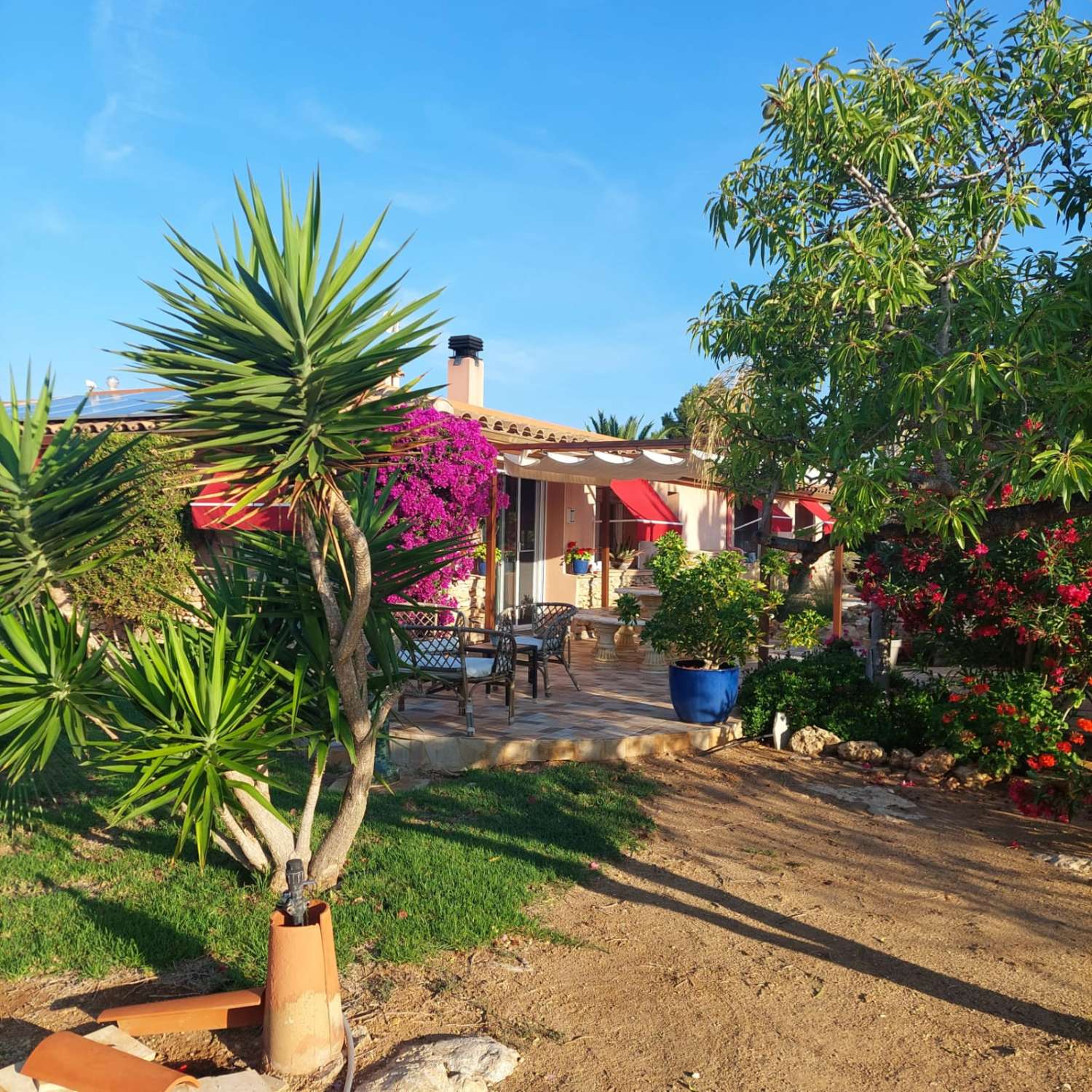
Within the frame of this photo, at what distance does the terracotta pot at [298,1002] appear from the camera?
3.51 m

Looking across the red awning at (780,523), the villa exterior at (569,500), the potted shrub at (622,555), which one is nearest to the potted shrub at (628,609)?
the villa exterior at (569,500)

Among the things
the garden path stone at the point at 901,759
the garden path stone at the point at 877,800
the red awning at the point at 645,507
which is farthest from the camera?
the red awning at the point at 645,507

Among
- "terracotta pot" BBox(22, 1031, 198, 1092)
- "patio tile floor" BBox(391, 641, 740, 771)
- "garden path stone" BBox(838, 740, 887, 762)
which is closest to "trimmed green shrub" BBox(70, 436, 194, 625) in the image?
"patio tile floor" BBox(391, 641, 740, 771)

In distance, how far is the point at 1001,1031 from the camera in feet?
12.9

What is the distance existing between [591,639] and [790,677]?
7472mm

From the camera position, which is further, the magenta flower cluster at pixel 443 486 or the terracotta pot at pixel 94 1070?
the magenta flower cluster at pixel 443 486

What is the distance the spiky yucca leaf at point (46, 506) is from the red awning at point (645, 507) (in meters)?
12.9

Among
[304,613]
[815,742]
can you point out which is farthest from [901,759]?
[304,613]

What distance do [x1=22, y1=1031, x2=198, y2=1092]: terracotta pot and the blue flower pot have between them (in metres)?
6.65

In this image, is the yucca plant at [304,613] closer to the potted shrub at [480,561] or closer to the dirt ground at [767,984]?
the dirt ground at [767,984]

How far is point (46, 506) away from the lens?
455 centimetres

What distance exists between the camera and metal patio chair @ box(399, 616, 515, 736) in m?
8.10

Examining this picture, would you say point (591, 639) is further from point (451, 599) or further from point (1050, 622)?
point (1050, 622)

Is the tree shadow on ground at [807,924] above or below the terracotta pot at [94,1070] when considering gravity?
below
